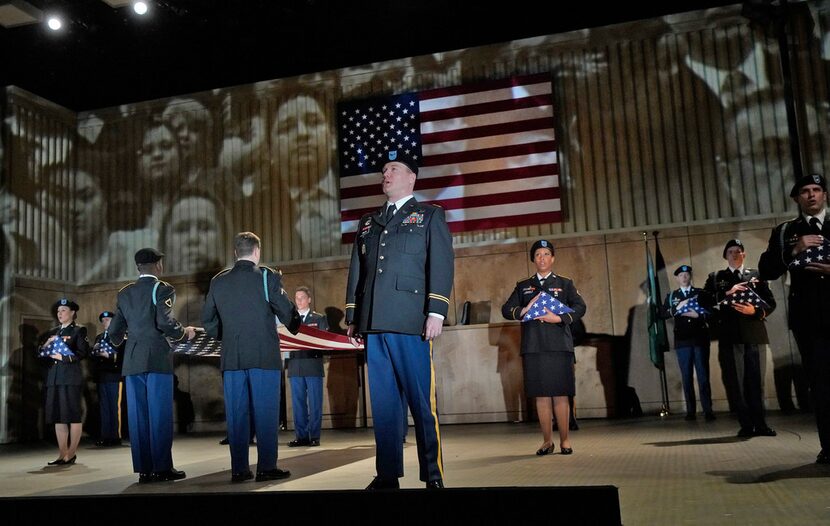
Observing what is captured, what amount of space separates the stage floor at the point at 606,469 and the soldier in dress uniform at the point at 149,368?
232 mm

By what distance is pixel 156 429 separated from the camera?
466 centimetres

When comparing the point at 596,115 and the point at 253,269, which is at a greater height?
the point at 596,115

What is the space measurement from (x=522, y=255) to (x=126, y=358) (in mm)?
6015

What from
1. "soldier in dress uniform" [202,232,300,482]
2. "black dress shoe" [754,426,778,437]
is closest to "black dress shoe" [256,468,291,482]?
"soldier in dress uniform" [202,232,300,482]

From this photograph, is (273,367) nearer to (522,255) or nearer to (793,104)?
(522,255)

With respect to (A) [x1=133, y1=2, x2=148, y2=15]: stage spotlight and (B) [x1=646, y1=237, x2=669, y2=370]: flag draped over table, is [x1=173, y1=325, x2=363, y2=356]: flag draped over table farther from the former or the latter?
(A) [x1=133, y1=2, x2=148, y2=15]: stage spotlight

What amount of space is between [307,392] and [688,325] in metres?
4.36

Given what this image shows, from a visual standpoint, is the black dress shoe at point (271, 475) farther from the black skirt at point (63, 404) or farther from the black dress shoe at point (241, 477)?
the black skirt at point (63, 404)

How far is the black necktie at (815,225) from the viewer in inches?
152

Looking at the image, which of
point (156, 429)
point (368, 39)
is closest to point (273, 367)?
point (156, 429)

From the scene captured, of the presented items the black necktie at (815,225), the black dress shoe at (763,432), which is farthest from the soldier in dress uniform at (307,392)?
the black necktie at (815,225)

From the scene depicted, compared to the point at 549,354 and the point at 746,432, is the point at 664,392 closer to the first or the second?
the point at 746,432

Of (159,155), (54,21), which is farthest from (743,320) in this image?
(159,155)

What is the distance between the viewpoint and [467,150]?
10055 millimetres
